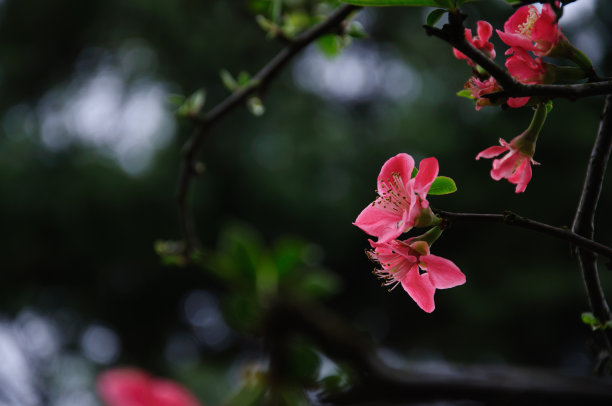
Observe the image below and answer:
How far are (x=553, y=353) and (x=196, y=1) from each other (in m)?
3.22

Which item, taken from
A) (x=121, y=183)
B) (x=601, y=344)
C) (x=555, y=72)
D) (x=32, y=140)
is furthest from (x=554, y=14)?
(x=32, y=140)

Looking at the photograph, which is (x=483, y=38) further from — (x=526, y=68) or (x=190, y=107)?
(x=190, y=107)

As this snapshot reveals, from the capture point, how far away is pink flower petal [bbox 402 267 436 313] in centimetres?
28

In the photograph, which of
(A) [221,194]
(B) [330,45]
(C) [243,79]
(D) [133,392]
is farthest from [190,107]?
(A) [221,194]

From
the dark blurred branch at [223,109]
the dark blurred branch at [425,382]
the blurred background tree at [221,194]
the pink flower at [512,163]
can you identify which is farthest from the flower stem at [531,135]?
the blurred background tree at [221,194]

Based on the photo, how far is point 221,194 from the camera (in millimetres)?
3383

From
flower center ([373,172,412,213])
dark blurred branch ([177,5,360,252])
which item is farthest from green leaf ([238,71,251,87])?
flower center ([373,172,412,213])

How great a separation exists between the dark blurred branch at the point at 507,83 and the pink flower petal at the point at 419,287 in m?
0.10

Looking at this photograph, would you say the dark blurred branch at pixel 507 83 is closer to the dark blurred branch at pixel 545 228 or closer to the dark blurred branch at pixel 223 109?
the dark blurred branch at pixel 545 228

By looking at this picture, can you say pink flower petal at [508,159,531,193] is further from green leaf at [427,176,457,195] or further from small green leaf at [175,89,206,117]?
small green leaf at [175,89,206,117]

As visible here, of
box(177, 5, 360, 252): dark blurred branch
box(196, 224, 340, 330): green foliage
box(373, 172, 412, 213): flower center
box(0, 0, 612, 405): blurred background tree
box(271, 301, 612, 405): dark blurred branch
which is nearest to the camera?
box(271, 301, 612, 405): dark blurred branch

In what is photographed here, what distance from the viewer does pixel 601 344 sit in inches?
12.9

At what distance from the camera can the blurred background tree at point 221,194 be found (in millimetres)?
Result: 2996

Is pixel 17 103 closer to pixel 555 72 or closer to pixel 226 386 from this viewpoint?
pixel 226 386
